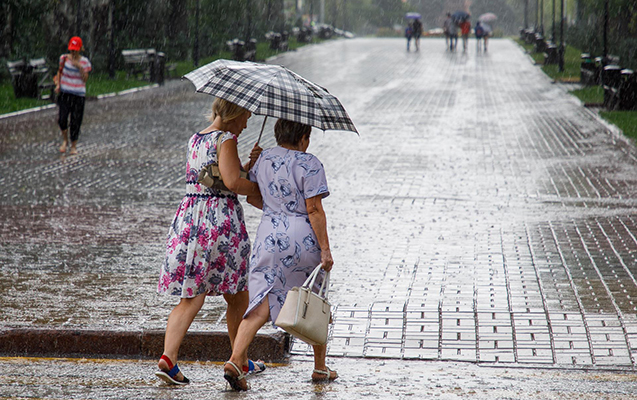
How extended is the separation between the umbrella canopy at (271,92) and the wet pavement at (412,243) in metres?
1.48

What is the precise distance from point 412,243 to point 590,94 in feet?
53.8

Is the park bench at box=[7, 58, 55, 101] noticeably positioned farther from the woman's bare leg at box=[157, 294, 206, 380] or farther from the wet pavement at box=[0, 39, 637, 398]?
the woman's bare leg at box=[157, 294, 206, 380]

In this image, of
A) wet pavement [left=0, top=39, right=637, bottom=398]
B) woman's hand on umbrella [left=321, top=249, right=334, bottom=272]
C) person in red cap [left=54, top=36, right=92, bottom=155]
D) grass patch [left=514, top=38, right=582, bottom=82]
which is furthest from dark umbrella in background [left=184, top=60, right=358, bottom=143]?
grass patch [left=514, top=38, right=582, bottom=82]

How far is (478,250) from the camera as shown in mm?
8641

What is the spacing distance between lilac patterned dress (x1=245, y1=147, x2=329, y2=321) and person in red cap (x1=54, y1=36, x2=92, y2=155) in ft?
32.6

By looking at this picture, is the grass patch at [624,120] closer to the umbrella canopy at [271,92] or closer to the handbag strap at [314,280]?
the umbrella canopy at [271,92]

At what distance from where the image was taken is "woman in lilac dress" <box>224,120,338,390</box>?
493 cm

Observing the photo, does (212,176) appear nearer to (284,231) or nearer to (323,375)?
(284,231)

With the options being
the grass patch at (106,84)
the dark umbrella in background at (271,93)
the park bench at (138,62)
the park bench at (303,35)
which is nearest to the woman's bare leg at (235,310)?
the dark umbrella in background at (271,93)

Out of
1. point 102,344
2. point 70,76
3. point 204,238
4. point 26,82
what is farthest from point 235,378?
point 26,82

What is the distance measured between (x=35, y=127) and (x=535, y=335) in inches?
546

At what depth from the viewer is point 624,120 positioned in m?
18.7

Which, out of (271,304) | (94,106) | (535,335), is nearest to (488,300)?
(535,335)

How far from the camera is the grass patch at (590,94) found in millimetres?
22344
